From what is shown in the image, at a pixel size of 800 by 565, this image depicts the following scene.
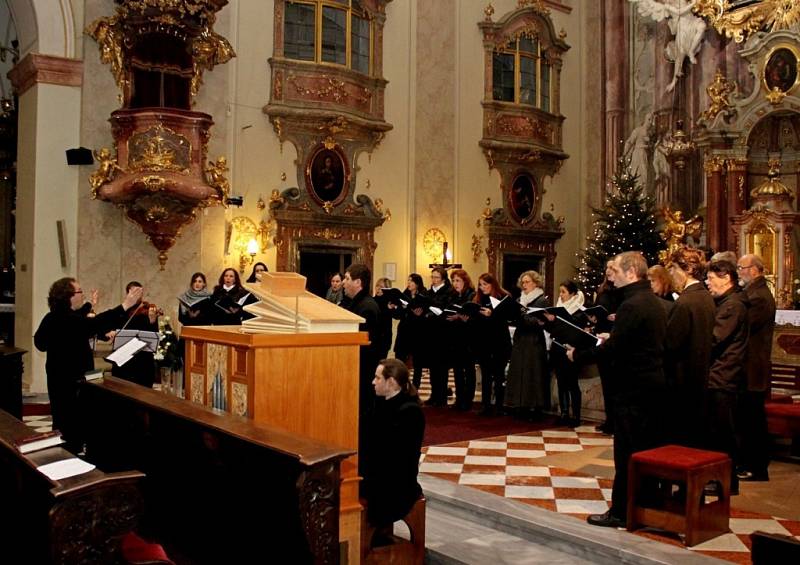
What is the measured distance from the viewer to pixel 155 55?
39.8ft

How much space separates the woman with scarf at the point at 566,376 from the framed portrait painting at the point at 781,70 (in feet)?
27.5

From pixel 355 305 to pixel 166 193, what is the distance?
6181 mm

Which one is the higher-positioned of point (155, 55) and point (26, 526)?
point (155, 55)

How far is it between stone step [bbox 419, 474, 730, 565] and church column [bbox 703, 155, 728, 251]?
10861mm

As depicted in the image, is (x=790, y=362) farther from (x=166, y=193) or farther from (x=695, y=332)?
(x=166, y=193)

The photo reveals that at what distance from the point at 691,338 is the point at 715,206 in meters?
10.4

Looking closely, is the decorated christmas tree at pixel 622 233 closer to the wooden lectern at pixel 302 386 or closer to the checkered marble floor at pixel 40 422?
the checkered marble floor at pixel 40 422

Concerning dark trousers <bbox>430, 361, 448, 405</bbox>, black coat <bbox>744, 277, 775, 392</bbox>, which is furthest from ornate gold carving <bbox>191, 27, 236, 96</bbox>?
black coat <bbox>744, 277, 775, 392</bbox>

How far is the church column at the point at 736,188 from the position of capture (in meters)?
14.9

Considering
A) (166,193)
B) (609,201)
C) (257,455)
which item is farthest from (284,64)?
(257,455)

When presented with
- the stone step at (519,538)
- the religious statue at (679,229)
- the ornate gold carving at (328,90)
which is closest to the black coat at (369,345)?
→ the stone step at (519,538)

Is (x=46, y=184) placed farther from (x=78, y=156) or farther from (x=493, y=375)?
(x=493, y=375)

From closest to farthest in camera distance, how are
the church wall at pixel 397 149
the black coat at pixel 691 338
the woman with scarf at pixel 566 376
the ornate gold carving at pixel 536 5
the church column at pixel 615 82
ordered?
the black coat at pixel 691 338, the woman with scarf at pixel 566 376, the church wall at pixel 397 149, the ornate gold carving at pixel 536 5, the church column at pixel 615 82

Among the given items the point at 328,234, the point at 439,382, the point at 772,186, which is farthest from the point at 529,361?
the point at 772,186
